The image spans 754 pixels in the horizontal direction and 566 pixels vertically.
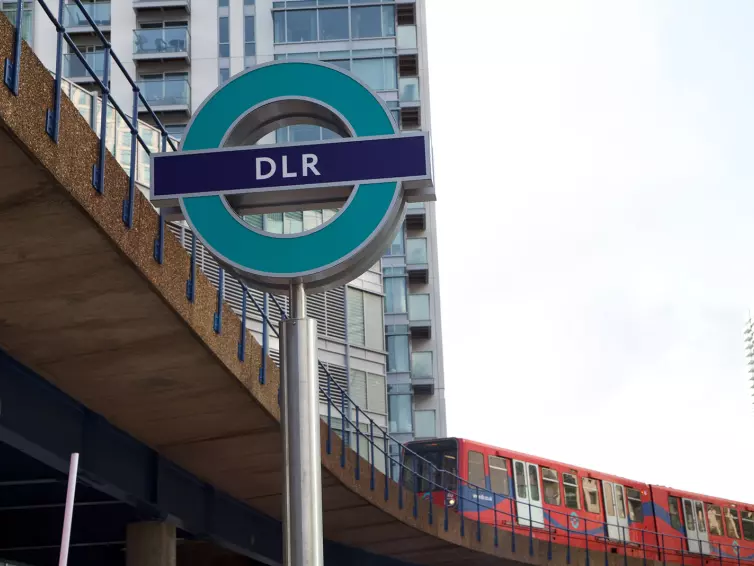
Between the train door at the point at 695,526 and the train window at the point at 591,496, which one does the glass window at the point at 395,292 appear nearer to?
the train door at the point at 695,526

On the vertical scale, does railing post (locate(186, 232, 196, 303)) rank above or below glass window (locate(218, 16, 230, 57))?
below

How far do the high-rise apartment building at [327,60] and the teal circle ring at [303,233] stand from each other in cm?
4556

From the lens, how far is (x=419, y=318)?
60594mm

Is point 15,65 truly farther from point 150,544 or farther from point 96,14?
point 96,14

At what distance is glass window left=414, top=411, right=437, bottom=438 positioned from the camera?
2322 inches

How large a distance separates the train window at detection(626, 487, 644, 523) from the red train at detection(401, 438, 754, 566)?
29 mm

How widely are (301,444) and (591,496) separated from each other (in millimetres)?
32029

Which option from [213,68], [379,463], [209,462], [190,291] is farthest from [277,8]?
[190,291]

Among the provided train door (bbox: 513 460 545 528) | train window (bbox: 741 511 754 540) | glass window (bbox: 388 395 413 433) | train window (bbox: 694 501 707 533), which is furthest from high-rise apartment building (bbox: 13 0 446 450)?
train door (bbox: 513 460 545 528)

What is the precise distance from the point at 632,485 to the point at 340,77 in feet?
111

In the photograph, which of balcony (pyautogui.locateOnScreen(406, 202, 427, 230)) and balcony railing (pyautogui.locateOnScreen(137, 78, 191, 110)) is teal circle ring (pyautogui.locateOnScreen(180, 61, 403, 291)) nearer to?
balcony (pyautogui.locateOnScreen(406, 202, 427, 230))

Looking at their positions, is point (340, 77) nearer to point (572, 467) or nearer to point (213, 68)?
point (572, 467)

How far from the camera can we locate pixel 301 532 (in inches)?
165

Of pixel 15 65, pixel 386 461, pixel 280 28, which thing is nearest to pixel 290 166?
pixel 15 65
